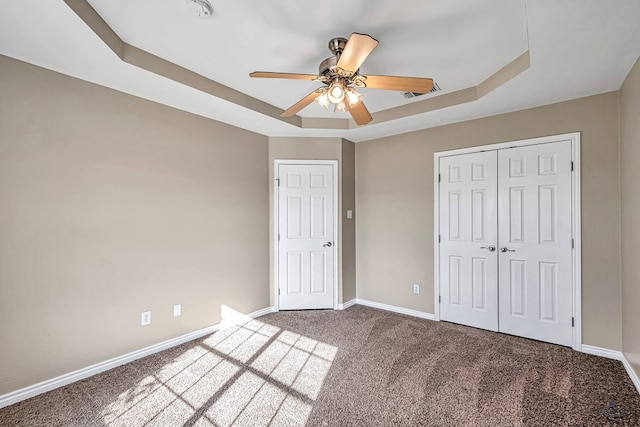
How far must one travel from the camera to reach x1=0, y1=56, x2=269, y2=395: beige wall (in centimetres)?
209

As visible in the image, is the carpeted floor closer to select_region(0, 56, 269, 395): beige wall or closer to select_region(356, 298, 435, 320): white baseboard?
select_region(0, 56, 269, 395): beige wall

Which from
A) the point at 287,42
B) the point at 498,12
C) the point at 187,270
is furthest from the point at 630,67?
the point at 187,270

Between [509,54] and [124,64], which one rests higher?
[509,54]

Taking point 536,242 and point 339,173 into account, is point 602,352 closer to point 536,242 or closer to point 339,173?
point 536,242

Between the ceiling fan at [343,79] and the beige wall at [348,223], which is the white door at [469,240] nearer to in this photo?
the beige wall at [348,223]

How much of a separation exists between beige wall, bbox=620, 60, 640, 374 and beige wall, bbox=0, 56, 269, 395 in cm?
368

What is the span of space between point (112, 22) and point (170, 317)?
252cm

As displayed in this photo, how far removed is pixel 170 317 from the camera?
9.68ft

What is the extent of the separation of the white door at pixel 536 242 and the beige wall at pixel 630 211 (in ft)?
1.23

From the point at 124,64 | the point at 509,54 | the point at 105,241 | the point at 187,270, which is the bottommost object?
the point at 187,270

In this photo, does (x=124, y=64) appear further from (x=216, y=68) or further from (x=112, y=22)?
(x=216, y=68)

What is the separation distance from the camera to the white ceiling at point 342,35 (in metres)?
1.71

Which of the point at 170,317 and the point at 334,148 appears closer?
the point at 170,317

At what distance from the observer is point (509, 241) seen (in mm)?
3150
